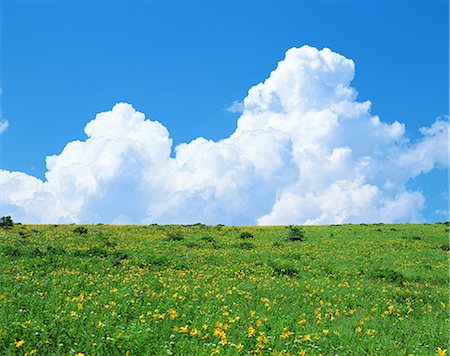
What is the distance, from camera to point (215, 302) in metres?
12.4

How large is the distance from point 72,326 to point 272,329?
4.66 metres

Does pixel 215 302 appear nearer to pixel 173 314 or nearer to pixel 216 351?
pixel 173 314

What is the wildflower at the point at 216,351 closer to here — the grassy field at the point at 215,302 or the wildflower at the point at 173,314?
the grassy field at the point at 215,302

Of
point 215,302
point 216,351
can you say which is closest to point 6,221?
point 215,302

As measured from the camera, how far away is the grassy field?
8.37m

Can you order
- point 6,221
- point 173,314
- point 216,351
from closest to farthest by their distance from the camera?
point 216,351 → point 173,314 → point 6,221

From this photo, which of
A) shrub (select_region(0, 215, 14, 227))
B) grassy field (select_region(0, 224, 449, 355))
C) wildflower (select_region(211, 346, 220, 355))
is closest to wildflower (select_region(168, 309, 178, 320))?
grassy field (select_region(0, 224, 449, 355))

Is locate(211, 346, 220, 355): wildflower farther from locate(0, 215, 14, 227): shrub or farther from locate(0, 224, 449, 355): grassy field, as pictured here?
locate(0, 215, 14, 227): shrub

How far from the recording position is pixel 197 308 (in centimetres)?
1131

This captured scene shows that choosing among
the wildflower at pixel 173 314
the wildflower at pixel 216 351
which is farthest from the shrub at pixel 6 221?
the wildflower at pixel 216 351

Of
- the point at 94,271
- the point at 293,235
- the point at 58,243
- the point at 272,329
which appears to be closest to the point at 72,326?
the point at 272,329

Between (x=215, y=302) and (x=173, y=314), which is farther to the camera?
(x=215, y=302)

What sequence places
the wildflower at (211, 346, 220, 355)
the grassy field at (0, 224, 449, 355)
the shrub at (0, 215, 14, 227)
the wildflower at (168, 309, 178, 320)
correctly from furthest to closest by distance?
the shrub at (0, 215, 14, 227)
the wildflower at (168, 309, 178, 320)
the grassy field at (0, 224, 449, 355)
the wildflower at (211, 346, 220, 355)

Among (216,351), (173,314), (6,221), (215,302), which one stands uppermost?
(6,221)
